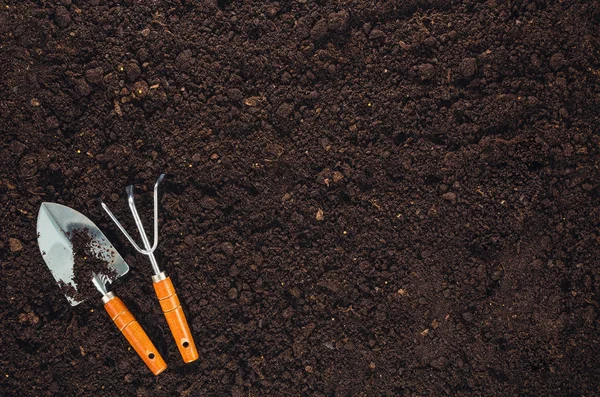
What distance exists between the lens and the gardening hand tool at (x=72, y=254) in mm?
1771

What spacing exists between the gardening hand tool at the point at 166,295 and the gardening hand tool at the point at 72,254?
93mm

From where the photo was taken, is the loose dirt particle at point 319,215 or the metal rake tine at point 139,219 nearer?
the metal rake tine at point 139,219

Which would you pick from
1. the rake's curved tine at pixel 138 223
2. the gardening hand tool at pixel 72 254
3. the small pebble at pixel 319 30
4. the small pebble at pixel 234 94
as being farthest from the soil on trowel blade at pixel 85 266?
the small pebble at pixel 319 30

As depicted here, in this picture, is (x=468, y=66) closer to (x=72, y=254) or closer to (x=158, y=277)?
(x=158, y=277)

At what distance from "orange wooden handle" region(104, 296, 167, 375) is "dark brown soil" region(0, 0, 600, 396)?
9 cm

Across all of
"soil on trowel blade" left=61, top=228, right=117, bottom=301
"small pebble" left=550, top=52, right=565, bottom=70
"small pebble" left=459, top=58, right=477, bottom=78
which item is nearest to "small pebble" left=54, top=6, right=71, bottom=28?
"soil on trowel blade" left=61, top=228, right=117, bottom=301

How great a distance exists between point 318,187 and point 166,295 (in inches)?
24.4

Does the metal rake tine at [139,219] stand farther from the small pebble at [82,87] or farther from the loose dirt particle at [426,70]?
the loose dirt particle at [426,70]

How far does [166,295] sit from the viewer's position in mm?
1749

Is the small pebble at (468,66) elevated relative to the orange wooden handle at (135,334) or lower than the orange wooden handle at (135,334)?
elevated

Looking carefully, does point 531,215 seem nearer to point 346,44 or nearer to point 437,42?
point 437,42

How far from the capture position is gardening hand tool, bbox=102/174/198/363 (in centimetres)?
175

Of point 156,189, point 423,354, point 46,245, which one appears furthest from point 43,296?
point 423,354

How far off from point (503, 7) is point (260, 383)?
1.54m
